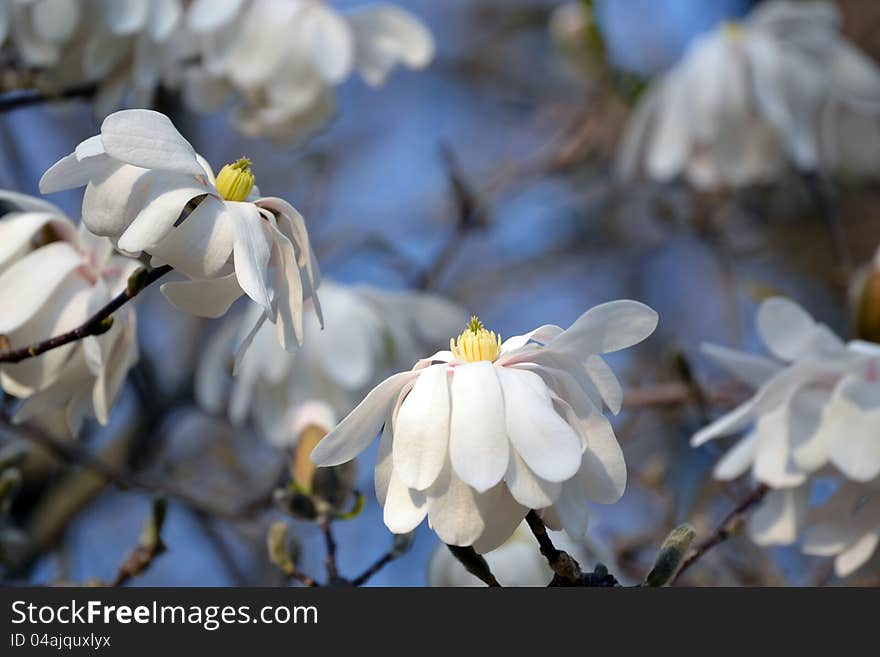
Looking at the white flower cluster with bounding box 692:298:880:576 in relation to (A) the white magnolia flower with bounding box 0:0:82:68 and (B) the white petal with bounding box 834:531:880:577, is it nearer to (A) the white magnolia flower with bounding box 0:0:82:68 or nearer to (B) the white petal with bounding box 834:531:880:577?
(B) the white petal with bounding box 834:531:880:577

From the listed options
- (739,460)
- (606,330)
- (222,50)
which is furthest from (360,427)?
(222,50)

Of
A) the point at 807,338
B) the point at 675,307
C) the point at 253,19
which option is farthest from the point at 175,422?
the point at 675,307

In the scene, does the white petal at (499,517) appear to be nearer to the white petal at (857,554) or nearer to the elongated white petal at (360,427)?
the elongated white petal at (360,427)

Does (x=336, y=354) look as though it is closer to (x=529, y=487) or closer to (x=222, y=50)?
(x=222, y=50)

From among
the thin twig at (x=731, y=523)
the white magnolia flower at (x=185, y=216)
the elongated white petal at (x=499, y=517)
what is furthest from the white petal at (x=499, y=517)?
the thin twig at (x=731, y=523)

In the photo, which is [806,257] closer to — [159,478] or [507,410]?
[159,478]

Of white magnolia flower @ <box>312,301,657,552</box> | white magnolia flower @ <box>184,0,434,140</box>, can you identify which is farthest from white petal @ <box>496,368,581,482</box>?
white magnolia flower @ <box>184,0,434,140</box>
